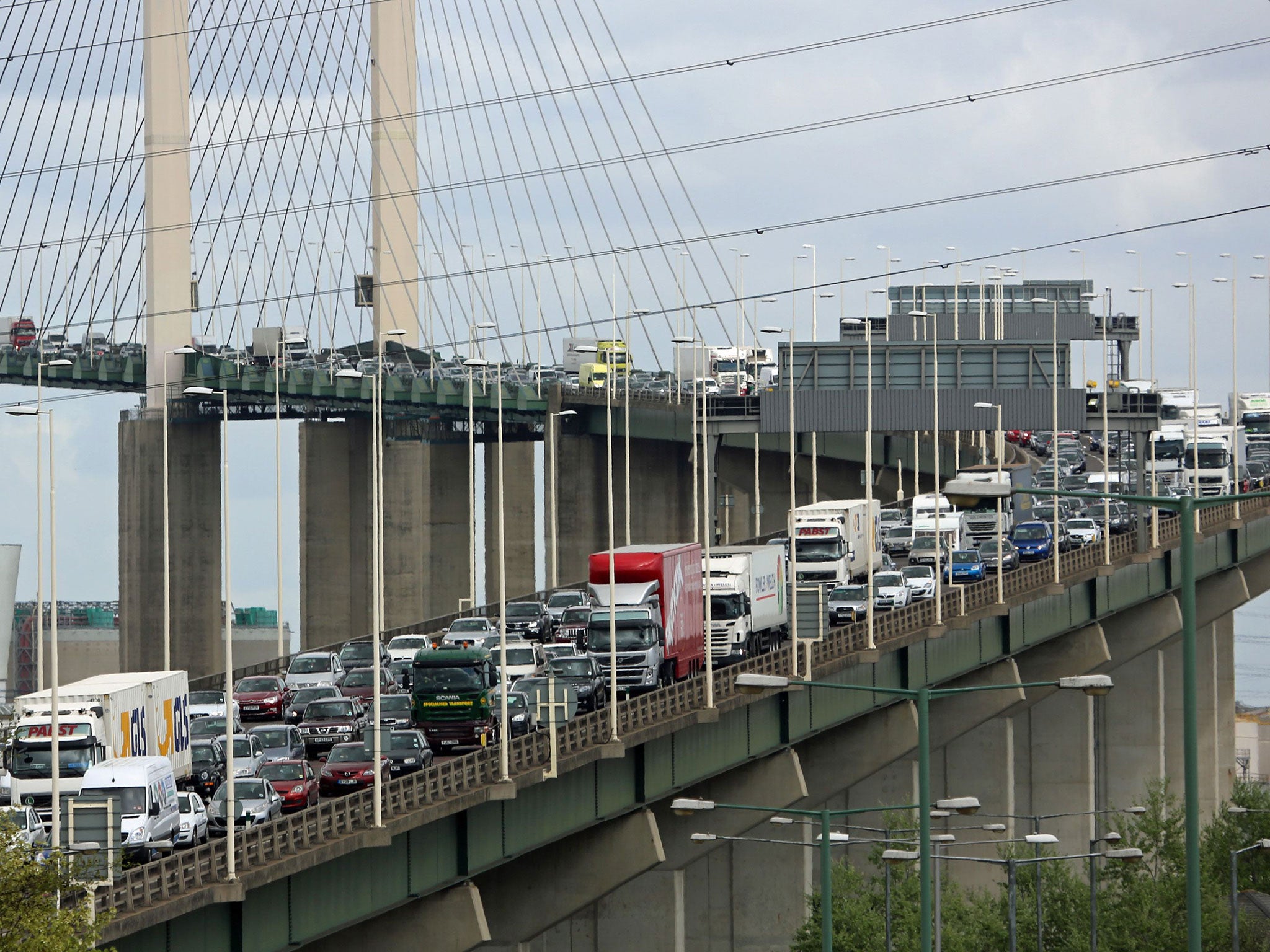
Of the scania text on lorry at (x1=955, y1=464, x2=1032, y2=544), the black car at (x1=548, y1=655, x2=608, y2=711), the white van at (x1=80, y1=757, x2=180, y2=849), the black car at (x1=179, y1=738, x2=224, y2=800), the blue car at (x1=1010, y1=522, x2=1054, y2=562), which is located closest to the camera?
the white van at (x1=80, y1=757, x2=180, y2=849)

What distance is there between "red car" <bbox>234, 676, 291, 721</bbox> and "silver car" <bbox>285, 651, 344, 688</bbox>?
229 cm

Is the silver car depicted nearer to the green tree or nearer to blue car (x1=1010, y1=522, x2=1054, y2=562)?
the green tree

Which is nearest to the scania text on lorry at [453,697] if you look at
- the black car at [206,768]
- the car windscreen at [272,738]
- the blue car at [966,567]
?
the car windscreen at [272,738]

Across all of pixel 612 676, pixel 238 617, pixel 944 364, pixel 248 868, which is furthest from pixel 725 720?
pixel 238 617

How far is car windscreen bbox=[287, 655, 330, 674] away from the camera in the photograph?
63.2m

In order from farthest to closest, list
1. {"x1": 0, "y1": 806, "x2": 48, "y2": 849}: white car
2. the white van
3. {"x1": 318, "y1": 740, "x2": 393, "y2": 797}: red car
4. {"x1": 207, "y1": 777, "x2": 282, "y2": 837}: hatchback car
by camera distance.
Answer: {"x1": 318, "y1": 740, "x2": 393, "y2": 797}: red car → {"x1": 207, "y1": 777, "x2": 282, "y2": 837}: hatchback car → the white van → {"x1": 0, "y1": 806, "x2": 48, "y2": 849}: white car

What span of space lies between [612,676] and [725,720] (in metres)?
8.02

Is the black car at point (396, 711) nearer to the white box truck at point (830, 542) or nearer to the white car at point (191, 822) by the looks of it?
the white car at point (191, 822)

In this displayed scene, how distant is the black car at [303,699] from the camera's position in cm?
5669

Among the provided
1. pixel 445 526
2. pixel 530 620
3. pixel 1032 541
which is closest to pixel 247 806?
pixel 530 620

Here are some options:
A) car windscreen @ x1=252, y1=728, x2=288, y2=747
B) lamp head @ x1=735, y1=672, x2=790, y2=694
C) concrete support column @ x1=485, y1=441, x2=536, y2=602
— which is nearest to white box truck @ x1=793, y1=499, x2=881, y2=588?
car windscreen @ x1=252, y1=728, x2=288, y2=747

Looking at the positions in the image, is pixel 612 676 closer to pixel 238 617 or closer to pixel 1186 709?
pixel 1186 709

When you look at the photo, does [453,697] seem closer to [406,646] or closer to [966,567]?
[406,646]

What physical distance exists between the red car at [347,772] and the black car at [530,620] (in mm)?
24626
